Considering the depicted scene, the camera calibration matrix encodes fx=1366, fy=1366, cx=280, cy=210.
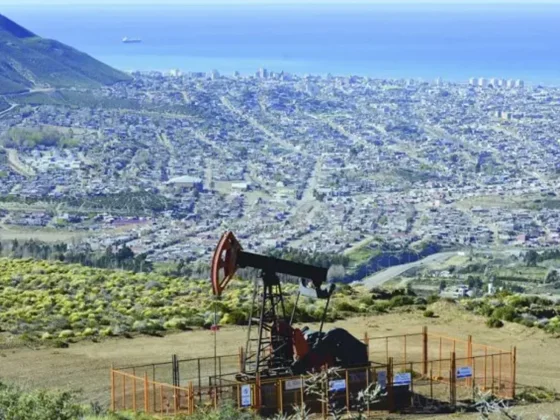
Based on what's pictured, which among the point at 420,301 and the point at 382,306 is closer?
the point at 382,306

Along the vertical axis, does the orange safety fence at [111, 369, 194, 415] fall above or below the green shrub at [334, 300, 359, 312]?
below

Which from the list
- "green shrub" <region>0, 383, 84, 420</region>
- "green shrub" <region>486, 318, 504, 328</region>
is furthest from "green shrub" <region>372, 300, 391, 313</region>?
"green shrub" <region>0, 383, 84, 420</region>

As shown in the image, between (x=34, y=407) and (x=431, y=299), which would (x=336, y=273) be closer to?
(x=431, y=299)

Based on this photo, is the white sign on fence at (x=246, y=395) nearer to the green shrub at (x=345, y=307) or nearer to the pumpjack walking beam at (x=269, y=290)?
the pumpjack walking beam at (x=269, y=290)

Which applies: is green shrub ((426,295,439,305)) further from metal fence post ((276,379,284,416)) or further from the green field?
metal fence post ((276,379,284,416))

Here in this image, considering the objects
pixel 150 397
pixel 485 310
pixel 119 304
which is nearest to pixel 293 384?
pixel 150 397

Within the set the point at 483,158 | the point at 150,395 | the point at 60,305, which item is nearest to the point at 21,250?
the point at 60,305
